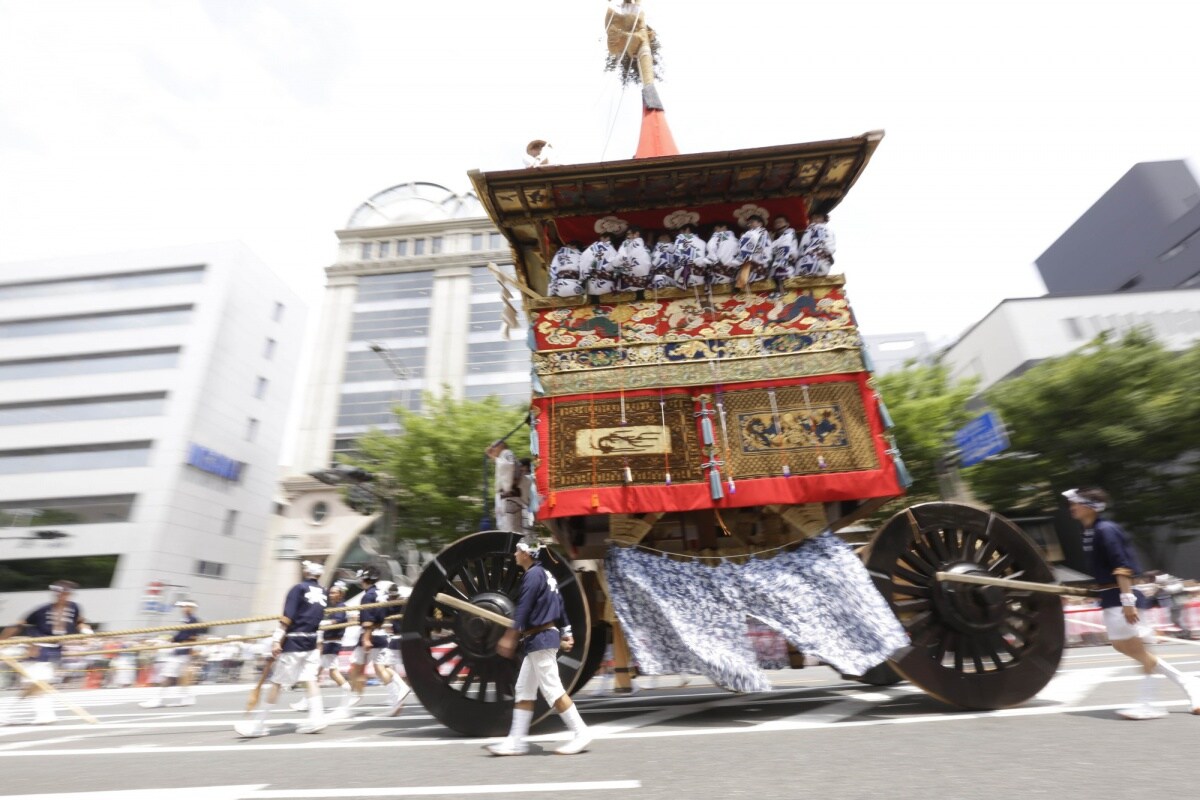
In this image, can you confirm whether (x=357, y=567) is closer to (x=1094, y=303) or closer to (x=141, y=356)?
(x=141, y=356)

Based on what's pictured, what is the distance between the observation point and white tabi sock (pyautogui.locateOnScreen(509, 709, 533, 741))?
15.3ft

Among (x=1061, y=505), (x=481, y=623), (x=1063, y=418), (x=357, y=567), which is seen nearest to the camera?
(x=481, y=623)

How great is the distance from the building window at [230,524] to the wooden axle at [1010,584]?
3353cm

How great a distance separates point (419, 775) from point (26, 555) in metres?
33.5

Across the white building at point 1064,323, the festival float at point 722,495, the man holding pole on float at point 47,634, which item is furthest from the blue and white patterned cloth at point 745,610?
the white building at point 1064,323

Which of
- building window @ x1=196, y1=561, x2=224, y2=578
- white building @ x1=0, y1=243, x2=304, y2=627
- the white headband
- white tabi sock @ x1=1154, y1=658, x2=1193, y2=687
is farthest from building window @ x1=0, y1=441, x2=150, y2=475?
white tabi sock @ x1=1154, y1=658, x2=1193, y2=687

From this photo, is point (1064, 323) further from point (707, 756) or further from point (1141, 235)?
point (707, 756)

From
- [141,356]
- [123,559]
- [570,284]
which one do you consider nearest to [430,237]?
[141,356]

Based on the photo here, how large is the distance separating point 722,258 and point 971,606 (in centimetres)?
392

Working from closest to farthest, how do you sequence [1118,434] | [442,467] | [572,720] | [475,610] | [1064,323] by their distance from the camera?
[572,720] < [475,610] < [1118,434] < [442,467] < [1064,323]

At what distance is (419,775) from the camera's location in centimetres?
398

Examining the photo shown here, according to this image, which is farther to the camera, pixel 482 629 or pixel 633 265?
pixel 633 265

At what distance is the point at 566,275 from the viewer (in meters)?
6.48

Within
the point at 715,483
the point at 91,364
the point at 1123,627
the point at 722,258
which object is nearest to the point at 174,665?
the point at 715,483
